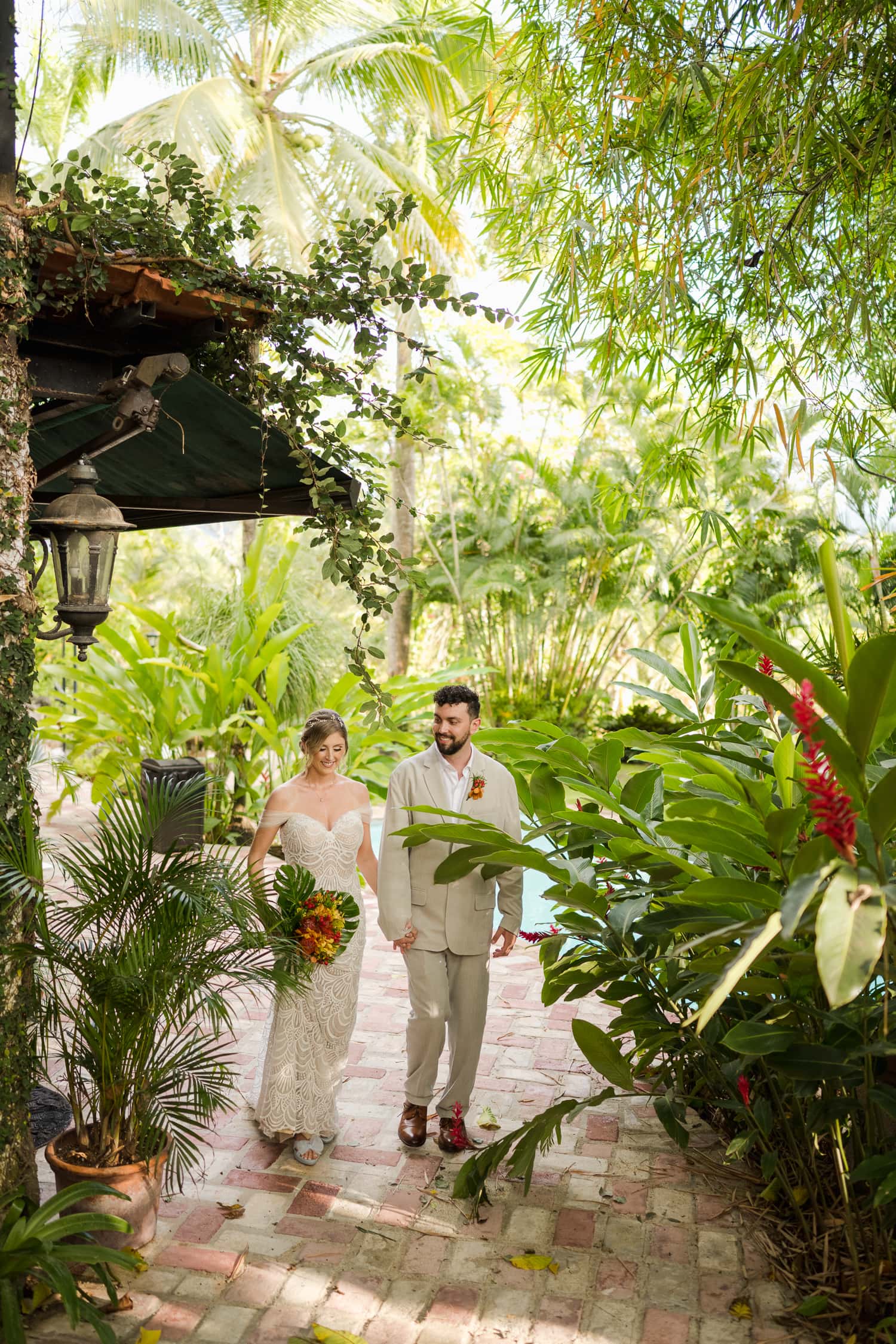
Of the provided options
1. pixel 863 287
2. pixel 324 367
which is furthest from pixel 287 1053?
pixel 863 287

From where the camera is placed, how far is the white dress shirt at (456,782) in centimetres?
346

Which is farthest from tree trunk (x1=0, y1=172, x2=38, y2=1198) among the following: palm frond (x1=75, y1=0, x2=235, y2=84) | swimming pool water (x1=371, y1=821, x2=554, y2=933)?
palm frond (x1=75, y1=0, x2=235, y2=84)

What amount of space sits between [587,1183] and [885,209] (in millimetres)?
3241

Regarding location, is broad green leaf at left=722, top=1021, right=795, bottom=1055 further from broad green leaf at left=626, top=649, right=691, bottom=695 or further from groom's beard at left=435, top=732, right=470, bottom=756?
groom's beard at left=435, top=732, right=470, bottom=756

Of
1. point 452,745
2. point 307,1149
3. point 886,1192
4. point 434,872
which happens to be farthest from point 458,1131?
point 886,1192

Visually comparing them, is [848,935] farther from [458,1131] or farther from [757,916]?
[458,1131]

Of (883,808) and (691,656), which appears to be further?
(691,656)

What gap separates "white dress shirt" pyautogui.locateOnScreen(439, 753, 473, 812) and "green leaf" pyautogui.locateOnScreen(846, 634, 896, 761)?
1.99 meters

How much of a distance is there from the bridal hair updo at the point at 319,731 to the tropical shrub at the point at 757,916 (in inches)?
24.1

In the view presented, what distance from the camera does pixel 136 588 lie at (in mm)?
18734

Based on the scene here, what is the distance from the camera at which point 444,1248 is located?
286 cm

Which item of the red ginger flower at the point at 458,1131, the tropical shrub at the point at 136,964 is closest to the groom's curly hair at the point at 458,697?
the tropical shrub at the point at 136,964

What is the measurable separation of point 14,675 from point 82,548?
39 cm

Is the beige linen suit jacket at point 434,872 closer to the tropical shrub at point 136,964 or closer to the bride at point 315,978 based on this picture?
the bride at point 315,978
